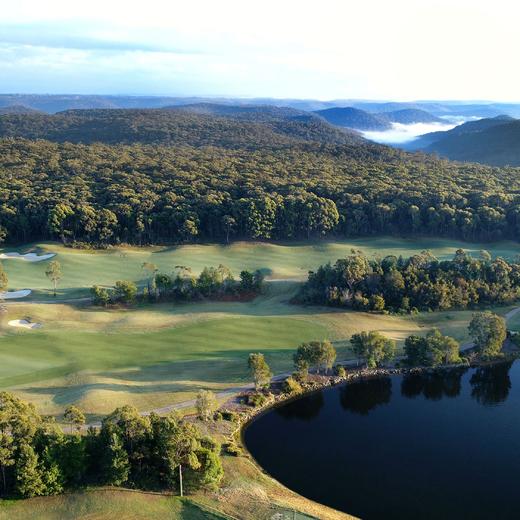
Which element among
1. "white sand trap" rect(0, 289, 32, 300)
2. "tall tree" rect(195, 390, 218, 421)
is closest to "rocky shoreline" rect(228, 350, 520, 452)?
"tall tree" rect(195, 390, 218, 421)

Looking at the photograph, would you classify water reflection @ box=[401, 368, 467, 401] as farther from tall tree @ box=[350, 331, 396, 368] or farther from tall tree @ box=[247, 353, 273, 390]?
tall tree @ box=[247, 353, 273, 390]

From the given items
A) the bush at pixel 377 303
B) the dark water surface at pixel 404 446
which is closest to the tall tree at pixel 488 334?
the dark water surface at pixel 404 446

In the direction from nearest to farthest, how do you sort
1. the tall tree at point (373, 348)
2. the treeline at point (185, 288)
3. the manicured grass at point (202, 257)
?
the tall tree at point (373, 348) < the treeline at point (185, 288) < the manicured grass at point (202, 257)

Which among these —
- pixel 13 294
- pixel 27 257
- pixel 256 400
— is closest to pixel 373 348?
pixel 256 400

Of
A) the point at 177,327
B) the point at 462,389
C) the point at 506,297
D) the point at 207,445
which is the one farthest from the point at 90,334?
the point at 506,297

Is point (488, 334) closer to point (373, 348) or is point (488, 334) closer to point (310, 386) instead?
point (373, 348)

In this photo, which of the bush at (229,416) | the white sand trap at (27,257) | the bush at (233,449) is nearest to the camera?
the bush at (233,449)

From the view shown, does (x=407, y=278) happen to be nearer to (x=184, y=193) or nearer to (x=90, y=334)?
(x=90, y=334)

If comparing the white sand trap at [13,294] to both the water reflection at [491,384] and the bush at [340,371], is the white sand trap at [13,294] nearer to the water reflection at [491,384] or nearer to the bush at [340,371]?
the bush at [340,371]
